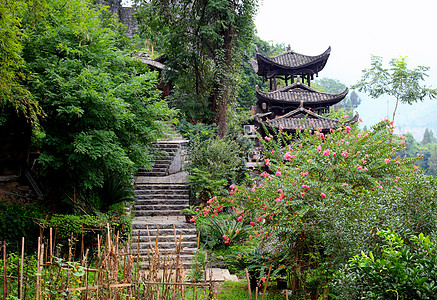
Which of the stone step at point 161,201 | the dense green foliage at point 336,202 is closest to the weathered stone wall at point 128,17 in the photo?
the stone step at point 161,201

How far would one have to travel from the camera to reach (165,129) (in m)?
8.60

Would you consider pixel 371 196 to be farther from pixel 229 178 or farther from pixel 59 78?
pixel 229 178

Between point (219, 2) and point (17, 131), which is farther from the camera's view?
point (219, 2)

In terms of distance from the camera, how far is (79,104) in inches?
269

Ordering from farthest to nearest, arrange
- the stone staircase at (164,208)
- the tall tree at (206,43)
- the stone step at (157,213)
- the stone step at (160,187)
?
1. the tall tree at (206,43)
2. the stone step at (160,187)
3. the stone step at (157,213)
4. the stone staircase at (164,208)

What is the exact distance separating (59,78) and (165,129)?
265 centimetres

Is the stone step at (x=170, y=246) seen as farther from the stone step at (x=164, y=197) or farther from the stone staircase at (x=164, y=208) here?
the stone step at (x=164, y=197)

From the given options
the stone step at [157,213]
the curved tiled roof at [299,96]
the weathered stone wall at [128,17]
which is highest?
the weathered stone wall at [128,17]

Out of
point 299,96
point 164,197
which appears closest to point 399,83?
point 299,96

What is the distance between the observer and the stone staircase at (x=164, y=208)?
8.35 m

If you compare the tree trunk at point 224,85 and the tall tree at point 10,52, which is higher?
the tree trunk at point 224,85

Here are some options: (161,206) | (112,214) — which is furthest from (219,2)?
(112,214)

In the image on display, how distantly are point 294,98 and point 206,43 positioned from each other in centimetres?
789

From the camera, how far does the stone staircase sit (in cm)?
835
